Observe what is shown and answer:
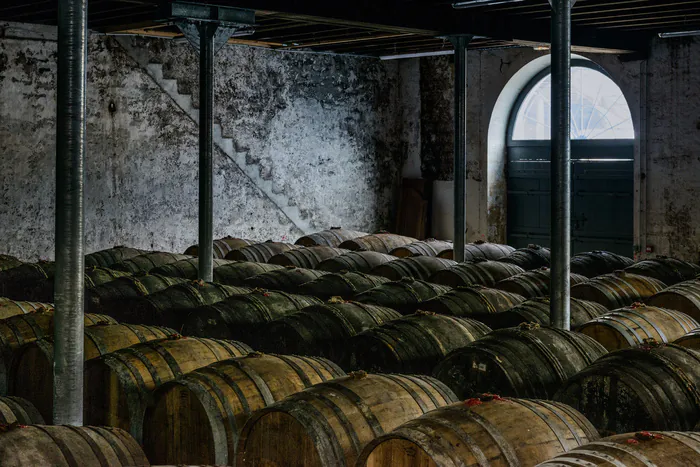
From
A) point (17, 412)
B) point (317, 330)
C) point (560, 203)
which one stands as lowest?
point (17, 412)

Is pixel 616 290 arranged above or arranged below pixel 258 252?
below

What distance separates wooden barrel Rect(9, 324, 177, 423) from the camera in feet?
20.3

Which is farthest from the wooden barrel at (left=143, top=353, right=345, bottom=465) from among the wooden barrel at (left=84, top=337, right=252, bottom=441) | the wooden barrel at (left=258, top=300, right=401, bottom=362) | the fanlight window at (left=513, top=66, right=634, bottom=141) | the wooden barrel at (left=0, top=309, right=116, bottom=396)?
the fanlight window at (left=513, top=66, right=634, bottom=141)

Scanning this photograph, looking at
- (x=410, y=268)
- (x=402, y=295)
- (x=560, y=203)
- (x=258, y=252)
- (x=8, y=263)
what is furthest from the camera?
(x=258, y=252)

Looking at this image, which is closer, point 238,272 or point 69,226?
point 69,226

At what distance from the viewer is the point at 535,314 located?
7.66 metres

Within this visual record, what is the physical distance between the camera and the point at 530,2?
11.5 m

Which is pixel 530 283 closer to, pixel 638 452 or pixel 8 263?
pixel 638 452

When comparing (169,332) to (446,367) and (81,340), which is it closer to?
(81,340)

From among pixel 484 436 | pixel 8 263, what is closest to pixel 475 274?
pixel 8 263

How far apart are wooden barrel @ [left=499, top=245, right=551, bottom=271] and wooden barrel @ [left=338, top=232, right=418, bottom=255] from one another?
7.43 ft

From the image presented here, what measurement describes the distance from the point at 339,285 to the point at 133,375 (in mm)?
4039

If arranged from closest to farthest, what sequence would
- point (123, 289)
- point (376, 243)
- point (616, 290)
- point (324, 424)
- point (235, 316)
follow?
point (324, 424) < point (235, 316) < point (616, 290) < point (123, 289) < point (376, 243)

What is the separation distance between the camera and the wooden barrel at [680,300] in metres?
7.99
